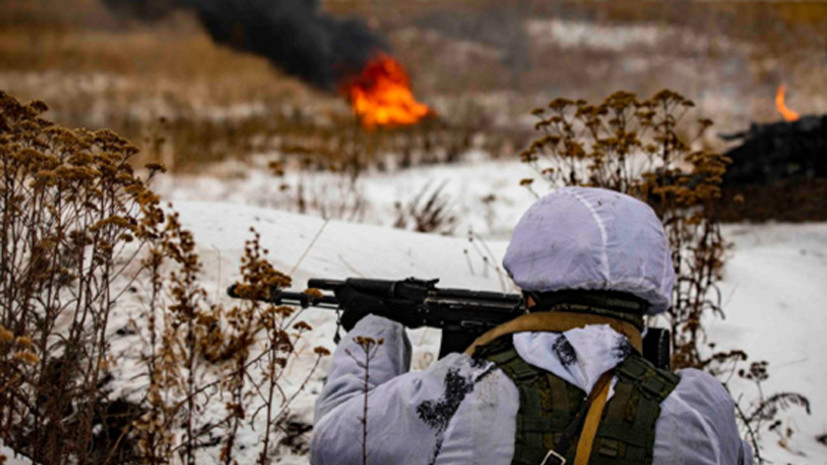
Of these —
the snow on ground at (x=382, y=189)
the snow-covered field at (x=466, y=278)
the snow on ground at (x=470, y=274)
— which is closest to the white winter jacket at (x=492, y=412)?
the snow-covered field at (x=466, y=278)

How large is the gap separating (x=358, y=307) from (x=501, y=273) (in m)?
2.10

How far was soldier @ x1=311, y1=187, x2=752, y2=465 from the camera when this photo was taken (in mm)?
1578

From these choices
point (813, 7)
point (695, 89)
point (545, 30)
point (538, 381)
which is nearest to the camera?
point (538, 381)

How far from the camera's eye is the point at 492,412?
1.60m

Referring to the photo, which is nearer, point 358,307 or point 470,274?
point 358,307

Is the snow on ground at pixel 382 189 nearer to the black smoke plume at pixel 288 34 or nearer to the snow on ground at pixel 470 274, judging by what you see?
the black smoke plume at pixel 288 34

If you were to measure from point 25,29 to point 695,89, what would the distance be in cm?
1419

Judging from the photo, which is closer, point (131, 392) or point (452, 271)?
point (131, 392)

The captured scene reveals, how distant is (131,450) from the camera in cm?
291

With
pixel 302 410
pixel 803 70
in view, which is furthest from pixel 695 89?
pixel 302 410

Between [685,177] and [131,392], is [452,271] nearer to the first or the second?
[685,177]

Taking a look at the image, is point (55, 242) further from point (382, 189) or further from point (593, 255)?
point (382, 189)

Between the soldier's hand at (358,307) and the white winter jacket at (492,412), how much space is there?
43cm

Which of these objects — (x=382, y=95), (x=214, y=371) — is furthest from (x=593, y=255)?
(x=382, y=95)
